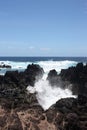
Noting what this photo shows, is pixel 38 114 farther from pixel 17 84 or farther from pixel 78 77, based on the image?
pixel 78 77

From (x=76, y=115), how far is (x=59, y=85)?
11.7 metres

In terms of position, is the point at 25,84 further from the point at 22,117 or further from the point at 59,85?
the point at 22,117

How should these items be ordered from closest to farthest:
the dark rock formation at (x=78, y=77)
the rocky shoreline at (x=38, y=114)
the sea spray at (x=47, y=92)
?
the rocky shoreline at (x=38, y=114)
the sea spray at (x=47, y=92)
the dark rock formation at (x=78, y=77)

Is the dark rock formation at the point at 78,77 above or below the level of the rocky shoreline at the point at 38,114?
above

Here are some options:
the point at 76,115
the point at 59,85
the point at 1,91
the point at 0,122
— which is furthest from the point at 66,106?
the point at 59,85

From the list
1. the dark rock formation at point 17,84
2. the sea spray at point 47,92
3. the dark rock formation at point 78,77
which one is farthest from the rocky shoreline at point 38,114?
the dark rock formation at point 78,77

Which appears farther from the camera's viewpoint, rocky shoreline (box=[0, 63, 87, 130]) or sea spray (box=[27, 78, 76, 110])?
sea spray (box=[27, 78, 76, 110])

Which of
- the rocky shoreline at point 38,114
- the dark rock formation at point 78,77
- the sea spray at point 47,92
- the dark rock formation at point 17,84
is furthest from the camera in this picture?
the dark rock formation at point 78,77

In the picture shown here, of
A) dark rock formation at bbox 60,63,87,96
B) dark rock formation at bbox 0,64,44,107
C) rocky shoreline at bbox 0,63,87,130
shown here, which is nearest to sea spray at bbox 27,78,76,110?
dark rock formation at bbox 0,64,44,107

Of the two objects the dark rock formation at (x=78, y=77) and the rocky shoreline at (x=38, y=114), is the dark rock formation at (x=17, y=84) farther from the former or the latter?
the dark rock formation at (x=78, y=77)

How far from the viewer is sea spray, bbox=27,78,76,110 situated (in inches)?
838

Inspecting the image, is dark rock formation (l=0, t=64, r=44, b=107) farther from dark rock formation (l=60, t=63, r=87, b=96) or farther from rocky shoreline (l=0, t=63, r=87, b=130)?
dark rock formation (l=60, t=63, r=87, b=96)

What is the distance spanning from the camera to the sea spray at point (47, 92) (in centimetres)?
2127

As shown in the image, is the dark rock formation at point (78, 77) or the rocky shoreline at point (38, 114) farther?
the dark rock formation at point (78, 77)
